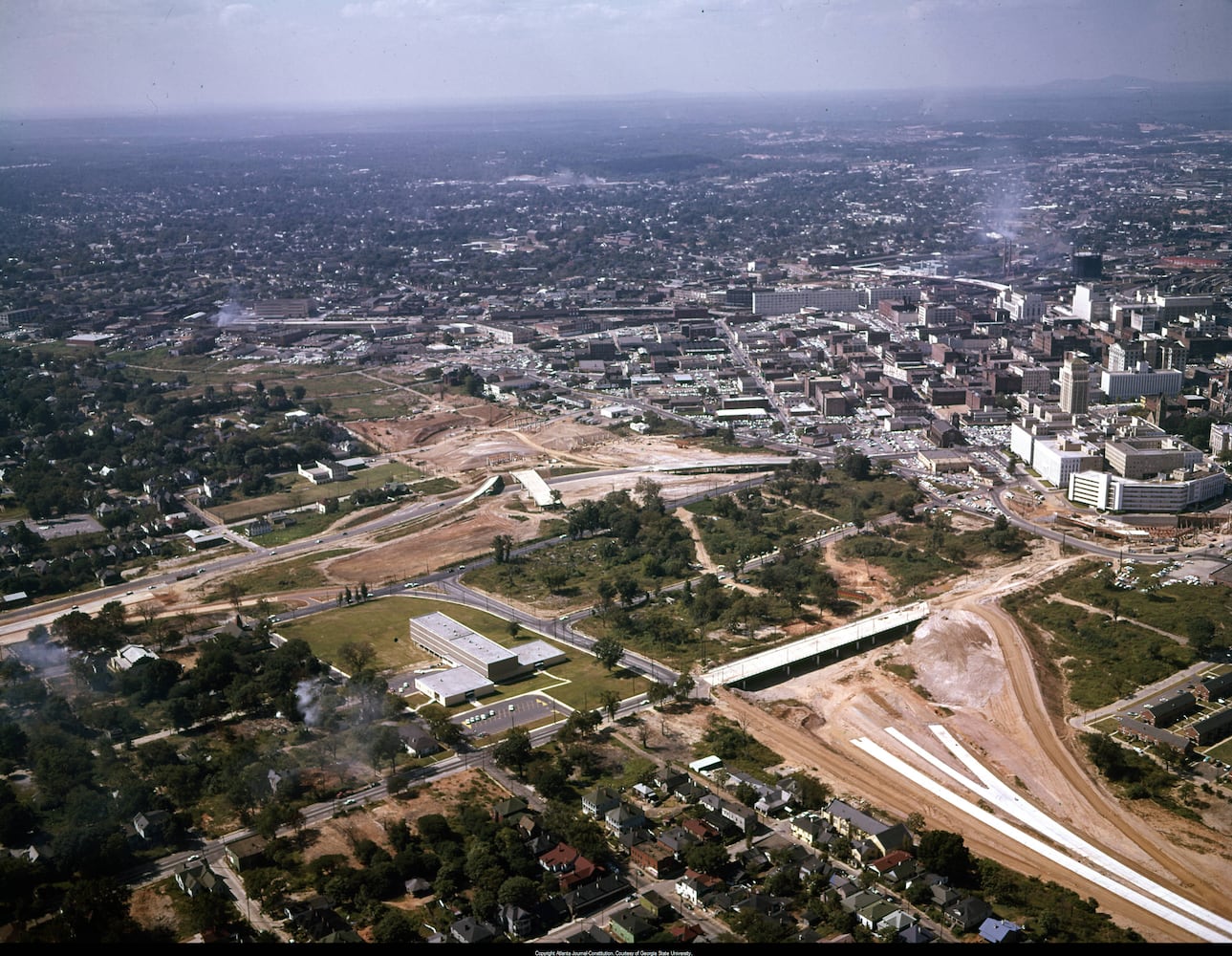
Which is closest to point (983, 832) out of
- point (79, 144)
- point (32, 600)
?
point (32, 600)

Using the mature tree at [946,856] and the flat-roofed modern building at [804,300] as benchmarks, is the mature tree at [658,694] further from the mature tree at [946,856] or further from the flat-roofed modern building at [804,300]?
the flat-roofed modern building at [804,300]

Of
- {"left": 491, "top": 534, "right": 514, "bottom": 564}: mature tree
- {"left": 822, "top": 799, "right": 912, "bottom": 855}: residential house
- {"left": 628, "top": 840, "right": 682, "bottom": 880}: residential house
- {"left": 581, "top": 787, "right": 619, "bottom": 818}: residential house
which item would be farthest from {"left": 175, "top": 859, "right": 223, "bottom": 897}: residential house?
{"left": 491, "top": 534, "right": 514, "bottom": 564}: mature tree

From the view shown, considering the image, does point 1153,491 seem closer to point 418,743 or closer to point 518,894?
point 418,743

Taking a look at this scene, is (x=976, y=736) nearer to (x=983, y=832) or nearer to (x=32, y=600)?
(x=983, y=832)

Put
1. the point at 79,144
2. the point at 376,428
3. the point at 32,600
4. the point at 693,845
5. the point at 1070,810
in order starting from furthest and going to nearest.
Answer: the point at 79,144
the point at 376,428
the point at 32,600
the point at 1070,810
the point at 693,845

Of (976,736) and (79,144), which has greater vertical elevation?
(79,144)

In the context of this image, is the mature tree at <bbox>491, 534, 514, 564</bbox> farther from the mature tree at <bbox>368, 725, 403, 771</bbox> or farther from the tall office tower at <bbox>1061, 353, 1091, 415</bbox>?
the tall office tower at <bbox>1061, 353, 1091, 415</bbox>

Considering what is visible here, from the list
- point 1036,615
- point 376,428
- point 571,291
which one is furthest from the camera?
point 571,291

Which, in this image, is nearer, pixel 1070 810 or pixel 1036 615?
pixel 1070 810
